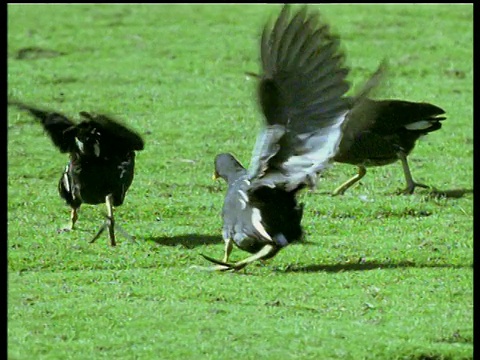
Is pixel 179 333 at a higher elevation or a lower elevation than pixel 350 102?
lower

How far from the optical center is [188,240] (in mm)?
10445

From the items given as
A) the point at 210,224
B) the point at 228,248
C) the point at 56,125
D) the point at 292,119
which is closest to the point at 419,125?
the point at 210,224

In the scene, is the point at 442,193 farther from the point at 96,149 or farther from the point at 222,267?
the point at 96,149

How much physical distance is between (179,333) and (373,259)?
252 centimetres

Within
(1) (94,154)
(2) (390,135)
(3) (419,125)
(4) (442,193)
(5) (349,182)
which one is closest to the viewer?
(1) (94,154)

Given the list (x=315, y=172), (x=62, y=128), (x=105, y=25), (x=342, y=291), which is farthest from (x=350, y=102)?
(x=105, y=25)

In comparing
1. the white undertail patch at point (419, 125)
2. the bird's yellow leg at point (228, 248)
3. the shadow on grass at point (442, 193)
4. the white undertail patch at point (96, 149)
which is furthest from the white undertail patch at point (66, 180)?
the white undertail patch at point (419, 125)

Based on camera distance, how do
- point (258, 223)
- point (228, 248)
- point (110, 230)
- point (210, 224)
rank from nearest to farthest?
point (258, 223) < point (228, 248) < point (110, 230) < point (210, 224)

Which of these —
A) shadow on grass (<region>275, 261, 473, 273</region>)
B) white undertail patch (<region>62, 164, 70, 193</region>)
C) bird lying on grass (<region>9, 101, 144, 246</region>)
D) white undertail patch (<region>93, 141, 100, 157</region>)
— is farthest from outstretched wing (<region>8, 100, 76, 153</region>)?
shadow on grass (<region>275, 261, 473, 273</region>)

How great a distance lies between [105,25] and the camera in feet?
66.0

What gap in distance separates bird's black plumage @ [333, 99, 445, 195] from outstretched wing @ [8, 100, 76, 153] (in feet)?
9.66

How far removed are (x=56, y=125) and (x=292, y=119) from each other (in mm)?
2568

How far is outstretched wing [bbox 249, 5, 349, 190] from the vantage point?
747 cm

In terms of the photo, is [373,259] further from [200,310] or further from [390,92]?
[390,92]
